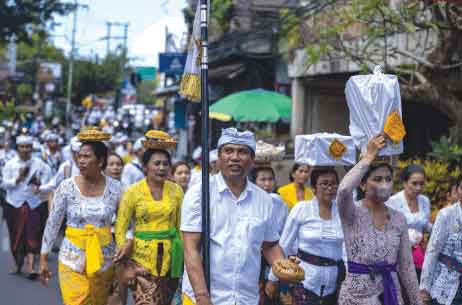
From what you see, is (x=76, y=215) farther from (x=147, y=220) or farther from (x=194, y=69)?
(x=194, y=69)

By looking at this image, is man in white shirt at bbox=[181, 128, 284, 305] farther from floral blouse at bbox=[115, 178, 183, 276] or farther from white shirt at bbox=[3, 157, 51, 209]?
white shirt at bbox=[3, 157, 51, 209]

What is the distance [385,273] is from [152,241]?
226 cm

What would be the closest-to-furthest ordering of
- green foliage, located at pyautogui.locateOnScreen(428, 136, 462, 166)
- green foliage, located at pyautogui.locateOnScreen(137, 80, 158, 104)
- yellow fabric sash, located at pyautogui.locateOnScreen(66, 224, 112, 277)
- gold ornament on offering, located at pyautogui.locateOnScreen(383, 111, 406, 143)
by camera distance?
gold ornament on offering, located at pyautogui.locateOnScreen(383, 111, 406, 143) < yellow fabric sash, located at pyautogui.locateOnScreen(66, 224, 112, 277) < green foliage, located at pyautogui.locateOnScreen(428, 136, 462, 166) < green foliage, located at pyautogui.locateOnScreen(137, 80, 158, 104)

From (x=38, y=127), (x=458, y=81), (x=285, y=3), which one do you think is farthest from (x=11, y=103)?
(x=458, y=81)

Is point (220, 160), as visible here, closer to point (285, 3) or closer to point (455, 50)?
point (455, 50)

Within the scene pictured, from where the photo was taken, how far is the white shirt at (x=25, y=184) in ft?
40.3

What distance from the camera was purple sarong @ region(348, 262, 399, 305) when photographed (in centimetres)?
586

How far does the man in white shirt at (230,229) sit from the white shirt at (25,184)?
7.45 m

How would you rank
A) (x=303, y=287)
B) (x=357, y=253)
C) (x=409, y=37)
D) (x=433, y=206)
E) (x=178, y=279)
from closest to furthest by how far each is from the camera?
(x=357, y=253) → (x=303, y=287) → (x=178, y=279) → (x=433, y=206) → (x=409, y=37)

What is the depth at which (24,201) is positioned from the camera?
40.9ft

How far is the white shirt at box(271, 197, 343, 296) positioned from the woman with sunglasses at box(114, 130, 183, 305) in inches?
40.1

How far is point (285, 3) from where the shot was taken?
24.6 m

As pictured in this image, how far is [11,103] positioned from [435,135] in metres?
13.5

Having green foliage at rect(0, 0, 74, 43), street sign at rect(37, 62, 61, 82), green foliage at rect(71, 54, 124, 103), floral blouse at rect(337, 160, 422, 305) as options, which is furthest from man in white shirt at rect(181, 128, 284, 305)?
green foliage at rect(71, 54, 124, 103)
